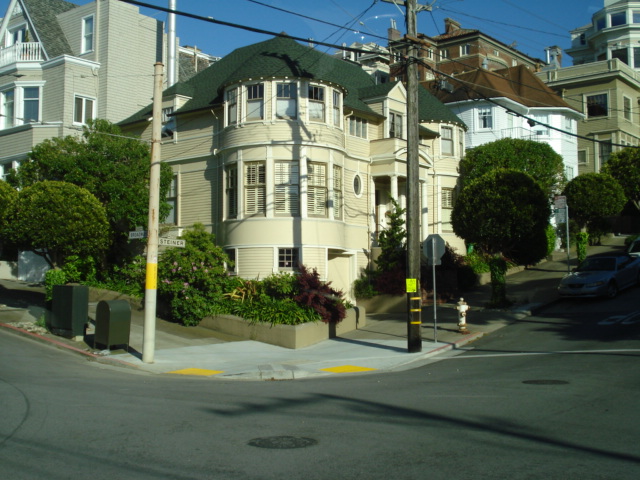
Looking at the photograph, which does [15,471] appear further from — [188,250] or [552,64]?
[552,64]

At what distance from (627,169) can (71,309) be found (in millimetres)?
36666

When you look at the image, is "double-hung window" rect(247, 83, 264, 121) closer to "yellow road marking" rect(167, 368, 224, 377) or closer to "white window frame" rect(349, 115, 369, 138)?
"white window frame" rect(349, 115, 369, 138)

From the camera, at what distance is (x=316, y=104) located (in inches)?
958

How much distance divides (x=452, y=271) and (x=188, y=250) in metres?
11.2

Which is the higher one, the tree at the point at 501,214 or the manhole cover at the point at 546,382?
the tree at the point at 501,214

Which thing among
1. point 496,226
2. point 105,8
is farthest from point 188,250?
point 105,8

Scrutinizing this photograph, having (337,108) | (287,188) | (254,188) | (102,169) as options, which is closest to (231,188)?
(254,188)

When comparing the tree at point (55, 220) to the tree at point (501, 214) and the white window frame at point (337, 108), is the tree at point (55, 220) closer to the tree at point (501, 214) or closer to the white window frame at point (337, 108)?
the white window frame at point (337, 108)

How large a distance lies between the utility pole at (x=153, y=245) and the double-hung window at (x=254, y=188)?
8.24 meters

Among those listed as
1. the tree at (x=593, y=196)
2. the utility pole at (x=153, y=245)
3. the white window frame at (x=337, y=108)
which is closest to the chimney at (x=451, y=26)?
the tree at (x=593, y=196)

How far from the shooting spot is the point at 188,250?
20828mm

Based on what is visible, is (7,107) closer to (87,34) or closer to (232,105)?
(87,34)

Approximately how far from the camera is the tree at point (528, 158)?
33344mm

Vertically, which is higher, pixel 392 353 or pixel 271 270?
pixel 271 270
